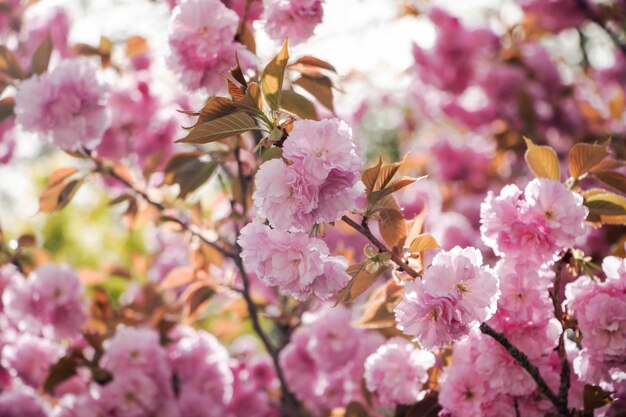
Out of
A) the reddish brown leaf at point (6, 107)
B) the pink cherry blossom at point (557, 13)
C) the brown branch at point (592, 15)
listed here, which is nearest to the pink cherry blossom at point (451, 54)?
the pink cherry blossom at point (557, 13)

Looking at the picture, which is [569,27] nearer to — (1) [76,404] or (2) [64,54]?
(2) [64,54]

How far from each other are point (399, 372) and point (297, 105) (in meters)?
→ 0.53

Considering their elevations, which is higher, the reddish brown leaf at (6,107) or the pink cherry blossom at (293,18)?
the pink cherry blossom at (293,18)

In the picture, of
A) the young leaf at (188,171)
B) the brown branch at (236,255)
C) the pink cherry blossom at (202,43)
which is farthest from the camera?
the brown branch at (236,255)

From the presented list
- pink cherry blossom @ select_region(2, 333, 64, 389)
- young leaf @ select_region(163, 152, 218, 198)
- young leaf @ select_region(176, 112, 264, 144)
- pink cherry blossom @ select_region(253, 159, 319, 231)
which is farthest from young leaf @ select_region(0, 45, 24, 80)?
pink cherry blossom @ select_region(253, 159, 319, 231)

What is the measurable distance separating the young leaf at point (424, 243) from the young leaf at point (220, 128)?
0.96ft

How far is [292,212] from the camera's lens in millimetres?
843

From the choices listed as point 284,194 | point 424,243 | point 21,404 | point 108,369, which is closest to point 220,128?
point 284,194

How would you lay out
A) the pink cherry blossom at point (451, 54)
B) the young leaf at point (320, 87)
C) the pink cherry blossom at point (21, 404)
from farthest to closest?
the pink cherry blossom at point (451, 54), the pink cherry blossom at point (21, 404), the young leaf at point (320, 87)

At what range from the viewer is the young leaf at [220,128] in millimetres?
886

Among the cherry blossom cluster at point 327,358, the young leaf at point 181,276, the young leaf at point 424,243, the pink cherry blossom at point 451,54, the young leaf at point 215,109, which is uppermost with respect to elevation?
the young leaf at point 215,109

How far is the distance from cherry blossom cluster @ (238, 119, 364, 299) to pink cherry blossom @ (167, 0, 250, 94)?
0.38 metres

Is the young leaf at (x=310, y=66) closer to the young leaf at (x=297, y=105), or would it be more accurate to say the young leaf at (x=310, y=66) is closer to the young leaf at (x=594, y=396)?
the young leaf at (x=297, y=105)

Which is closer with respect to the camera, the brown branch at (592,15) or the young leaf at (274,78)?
the young leaf at (274,78)
